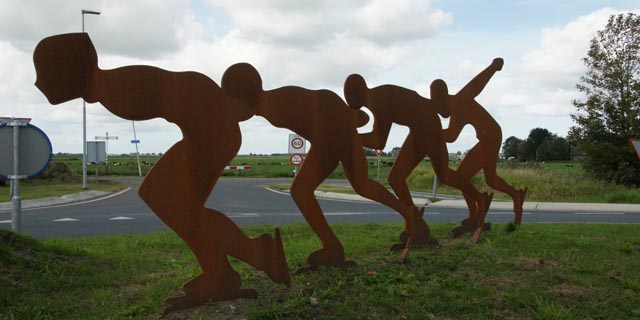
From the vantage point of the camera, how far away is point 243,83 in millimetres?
4203

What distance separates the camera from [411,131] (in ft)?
19.9

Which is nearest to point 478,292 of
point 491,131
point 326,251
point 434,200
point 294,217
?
point 326,251

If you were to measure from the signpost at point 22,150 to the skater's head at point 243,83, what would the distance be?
3.21 m

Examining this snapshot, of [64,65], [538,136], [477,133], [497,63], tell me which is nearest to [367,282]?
[64,65]

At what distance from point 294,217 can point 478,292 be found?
749 cm

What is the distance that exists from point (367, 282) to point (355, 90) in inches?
79.6

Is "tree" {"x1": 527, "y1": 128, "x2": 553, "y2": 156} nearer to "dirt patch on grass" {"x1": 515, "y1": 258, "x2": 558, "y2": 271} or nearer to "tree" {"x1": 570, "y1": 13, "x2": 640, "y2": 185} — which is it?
"tree" {"x1": 570, "y1": 13, "x2": 640, "y2": 185}

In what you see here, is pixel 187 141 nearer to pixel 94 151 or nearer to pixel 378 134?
pixel 378 134

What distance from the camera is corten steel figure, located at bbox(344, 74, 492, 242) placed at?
5367 millimetres

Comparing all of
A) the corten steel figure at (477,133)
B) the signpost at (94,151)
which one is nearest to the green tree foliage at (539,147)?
the signpost at (94,151)

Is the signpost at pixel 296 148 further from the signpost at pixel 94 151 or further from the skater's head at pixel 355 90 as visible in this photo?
the skater's head at pixel 355 90

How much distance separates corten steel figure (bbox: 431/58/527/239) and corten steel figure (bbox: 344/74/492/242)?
1.22ft

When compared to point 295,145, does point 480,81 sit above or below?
above

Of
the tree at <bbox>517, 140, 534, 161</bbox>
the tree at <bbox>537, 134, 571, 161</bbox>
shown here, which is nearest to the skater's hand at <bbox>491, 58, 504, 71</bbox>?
the tree at <bbox>537, 134, 571, 161</bbox>
